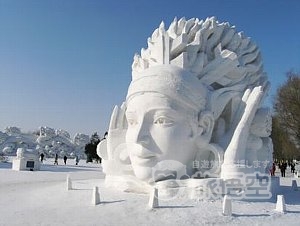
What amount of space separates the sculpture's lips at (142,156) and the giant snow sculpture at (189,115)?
3 centimetres

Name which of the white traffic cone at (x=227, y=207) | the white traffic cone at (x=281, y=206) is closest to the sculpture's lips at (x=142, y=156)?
the white traffic cone at (x=227, y=207)

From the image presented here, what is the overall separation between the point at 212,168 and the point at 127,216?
4011mm

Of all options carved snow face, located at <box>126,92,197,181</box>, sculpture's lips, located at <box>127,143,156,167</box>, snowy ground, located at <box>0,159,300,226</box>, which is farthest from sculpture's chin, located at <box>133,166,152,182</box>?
snowy ground, located at <box>0,159,300,226</box>

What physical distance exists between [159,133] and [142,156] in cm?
90

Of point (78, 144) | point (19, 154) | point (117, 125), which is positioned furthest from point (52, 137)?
point (117, 125)

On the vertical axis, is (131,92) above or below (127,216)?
above

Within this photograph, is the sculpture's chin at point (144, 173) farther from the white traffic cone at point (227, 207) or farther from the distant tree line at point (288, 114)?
the distant tree line at point (288, 114)

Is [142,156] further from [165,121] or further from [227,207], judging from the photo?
[227,207]

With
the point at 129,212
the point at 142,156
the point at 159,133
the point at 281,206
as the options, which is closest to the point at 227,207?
the point at 281,206

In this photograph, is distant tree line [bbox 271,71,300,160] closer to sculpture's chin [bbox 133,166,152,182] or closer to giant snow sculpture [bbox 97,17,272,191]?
giant snow sculpture [bbox 97,17,272,191]

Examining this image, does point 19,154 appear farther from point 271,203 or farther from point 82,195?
point 271,203

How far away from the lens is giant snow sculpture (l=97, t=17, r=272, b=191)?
11.5 metres

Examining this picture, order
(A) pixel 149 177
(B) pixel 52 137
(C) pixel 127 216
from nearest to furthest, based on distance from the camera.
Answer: (C) pixel 127 216
(A) pixel 149 177
(B) pixel 52 137

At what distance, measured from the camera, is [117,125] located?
13.8 metres
